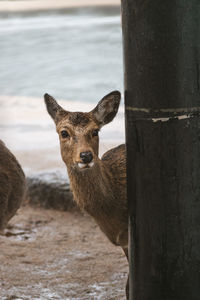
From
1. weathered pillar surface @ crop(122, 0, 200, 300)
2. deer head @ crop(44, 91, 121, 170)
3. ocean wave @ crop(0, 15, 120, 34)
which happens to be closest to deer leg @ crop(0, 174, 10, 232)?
deer head @ crop(44, 91, 121, 170)

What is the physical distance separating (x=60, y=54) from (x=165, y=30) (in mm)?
12991

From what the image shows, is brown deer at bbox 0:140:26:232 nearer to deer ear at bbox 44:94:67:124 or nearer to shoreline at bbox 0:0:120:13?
deer ear at bbox 44:94:67:124

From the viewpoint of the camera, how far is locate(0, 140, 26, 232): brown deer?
463 centimetres

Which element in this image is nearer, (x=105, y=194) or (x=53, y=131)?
(x=105, y=194)

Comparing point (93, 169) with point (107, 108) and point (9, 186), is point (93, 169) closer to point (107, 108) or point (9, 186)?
point (107, 108)

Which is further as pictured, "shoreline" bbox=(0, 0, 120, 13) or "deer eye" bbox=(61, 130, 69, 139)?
"shoreline" bbox=(0, 0, 120, 13)

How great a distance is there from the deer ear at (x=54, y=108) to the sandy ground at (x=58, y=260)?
148 cm

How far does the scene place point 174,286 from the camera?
3135mm

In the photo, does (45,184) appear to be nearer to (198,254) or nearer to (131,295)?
(131,295)

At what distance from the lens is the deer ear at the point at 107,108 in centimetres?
367

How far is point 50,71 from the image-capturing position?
45.2ft

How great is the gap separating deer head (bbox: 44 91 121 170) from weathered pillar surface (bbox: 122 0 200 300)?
1.40 ft

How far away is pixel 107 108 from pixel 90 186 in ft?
1.66

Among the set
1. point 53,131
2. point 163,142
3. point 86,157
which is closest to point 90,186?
point 86,157
